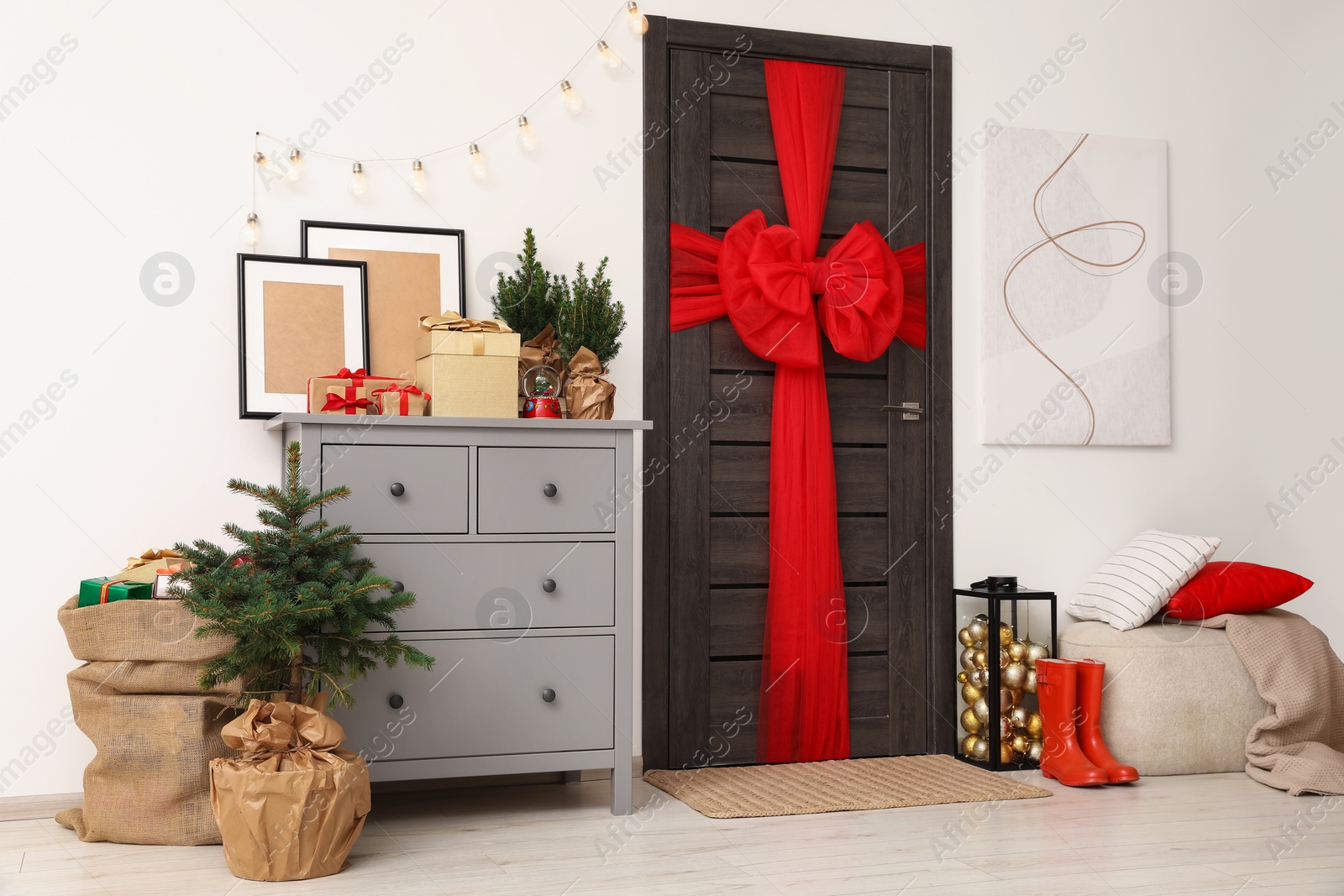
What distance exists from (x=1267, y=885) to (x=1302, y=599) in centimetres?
194

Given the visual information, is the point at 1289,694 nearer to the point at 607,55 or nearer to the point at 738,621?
the point at 738,621

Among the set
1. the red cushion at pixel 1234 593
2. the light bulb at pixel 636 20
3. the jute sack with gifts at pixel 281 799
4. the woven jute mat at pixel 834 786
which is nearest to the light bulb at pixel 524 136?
the light bulb at pixel 636 20

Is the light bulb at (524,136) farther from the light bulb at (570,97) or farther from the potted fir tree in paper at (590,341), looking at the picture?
the potted fir tree in paper at (590,341)

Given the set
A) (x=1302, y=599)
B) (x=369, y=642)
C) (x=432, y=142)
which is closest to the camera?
(x=369, y=642)

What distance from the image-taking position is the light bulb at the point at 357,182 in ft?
9.41

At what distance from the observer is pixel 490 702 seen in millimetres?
2480

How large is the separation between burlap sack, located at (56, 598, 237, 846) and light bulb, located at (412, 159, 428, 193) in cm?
127

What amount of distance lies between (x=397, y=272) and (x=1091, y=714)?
227 cm

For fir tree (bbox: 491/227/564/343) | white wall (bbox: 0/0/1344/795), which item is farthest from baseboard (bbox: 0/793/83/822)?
fir tree (bbox: 491/227/564/343)

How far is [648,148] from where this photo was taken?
3143mm

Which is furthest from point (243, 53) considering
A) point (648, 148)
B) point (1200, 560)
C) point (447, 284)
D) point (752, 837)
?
point (1200, 560)

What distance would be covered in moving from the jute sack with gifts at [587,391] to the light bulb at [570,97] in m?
0.79

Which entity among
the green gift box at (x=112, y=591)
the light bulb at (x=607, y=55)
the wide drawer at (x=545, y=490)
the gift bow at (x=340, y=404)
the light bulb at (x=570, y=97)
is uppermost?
the light bulb at (x=607, y=55)

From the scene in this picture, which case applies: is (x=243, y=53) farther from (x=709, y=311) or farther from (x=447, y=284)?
(x=709, y=311)
